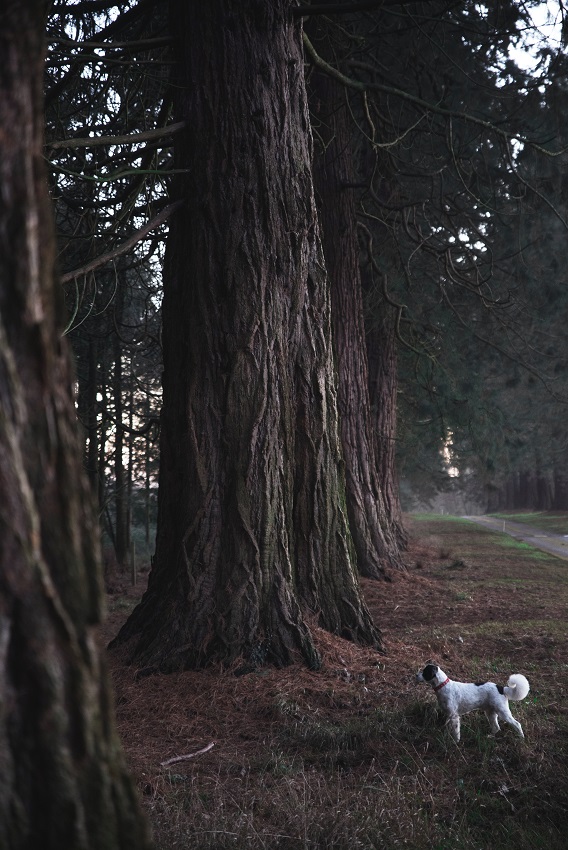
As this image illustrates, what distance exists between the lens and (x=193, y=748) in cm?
412

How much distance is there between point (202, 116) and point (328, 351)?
6.84 feet

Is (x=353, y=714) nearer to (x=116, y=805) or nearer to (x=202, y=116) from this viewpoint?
(x=116, y=805)

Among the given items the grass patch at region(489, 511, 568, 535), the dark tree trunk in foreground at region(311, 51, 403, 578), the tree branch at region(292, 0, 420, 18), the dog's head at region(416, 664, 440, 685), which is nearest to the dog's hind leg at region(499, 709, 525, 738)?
the dog's head at region(416, 664, 440, 685)

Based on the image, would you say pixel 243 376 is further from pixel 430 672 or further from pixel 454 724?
pixel 454 724

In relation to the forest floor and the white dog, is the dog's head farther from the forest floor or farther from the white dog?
the forest floor

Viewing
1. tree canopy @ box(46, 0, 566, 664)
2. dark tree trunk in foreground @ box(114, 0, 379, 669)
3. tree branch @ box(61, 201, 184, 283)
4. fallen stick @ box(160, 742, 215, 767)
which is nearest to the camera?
fallen stick @ box(160, 742, 215, 767)

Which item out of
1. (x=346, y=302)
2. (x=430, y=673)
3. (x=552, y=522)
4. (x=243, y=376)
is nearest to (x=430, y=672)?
(x=430, y=673)

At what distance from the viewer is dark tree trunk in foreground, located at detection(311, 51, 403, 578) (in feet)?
33.8

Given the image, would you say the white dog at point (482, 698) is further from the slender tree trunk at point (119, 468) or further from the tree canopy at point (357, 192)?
the slender tree trunk at point (119, 468)

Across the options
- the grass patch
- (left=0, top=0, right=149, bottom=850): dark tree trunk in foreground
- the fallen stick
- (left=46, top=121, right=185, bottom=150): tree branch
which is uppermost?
(left=46, top=121, right=185, bottom=150): tree branch

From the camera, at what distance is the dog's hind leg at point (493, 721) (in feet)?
13.4

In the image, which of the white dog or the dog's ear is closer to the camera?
the white dog

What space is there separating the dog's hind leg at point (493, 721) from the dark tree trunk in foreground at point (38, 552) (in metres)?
3.15

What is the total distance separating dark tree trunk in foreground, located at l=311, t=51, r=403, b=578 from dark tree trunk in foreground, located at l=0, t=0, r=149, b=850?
892cm
